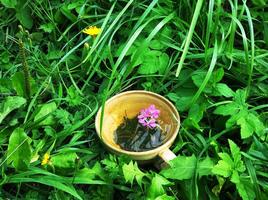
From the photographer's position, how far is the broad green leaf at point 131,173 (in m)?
1.47

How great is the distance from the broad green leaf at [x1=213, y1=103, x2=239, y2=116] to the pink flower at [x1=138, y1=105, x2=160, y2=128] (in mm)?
221

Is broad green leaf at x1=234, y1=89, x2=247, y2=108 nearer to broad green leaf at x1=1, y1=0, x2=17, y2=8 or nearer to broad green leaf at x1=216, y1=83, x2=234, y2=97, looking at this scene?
broad green leaf at x1=216, y1=83, x2=234, y2=97

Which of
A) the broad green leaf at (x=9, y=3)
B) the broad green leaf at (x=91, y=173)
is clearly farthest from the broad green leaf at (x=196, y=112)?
the broad green leaf at (x=9, y=3)

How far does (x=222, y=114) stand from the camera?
1.57 meters

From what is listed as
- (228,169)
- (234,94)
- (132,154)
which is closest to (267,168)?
(228,169)

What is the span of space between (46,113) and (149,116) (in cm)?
39

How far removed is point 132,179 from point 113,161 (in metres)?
0.12

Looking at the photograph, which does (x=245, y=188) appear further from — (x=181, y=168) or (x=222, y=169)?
(x=181, y=168)

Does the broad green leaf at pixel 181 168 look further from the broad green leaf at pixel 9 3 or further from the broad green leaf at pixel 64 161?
the broad green leaf at pixel 9 3

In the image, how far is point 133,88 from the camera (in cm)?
185

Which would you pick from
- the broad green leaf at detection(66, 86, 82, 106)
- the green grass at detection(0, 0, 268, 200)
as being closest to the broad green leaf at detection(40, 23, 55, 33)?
the green grass at detection(0, 0, 268, 200)

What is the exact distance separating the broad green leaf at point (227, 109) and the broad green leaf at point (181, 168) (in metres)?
0.19

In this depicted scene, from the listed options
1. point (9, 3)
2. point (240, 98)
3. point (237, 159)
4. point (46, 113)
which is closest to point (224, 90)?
point (240, 98)

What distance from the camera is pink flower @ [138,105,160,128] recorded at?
5.39 ft
